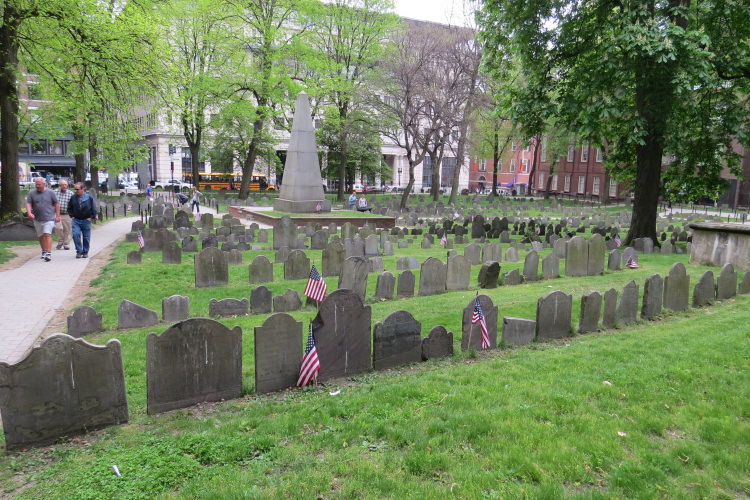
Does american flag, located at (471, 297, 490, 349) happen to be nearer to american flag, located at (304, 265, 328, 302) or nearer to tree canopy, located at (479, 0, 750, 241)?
american flag, located at (304, 265, 328, 302)

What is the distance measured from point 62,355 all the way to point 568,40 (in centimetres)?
1461

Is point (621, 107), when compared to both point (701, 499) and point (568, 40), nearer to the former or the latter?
point (568, 40)

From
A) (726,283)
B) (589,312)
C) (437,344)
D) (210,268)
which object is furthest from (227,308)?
(726,283)

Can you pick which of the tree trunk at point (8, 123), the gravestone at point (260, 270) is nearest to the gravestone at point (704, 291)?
the gravestone at point (260, 270)

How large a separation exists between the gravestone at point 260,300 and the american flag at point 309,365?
3.09 m

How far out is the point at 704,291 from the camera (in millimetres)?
8852

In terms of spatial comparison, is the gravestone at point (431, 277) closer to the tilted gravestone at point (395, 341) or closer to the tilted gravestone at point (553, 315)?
the tilted gravestone at point (553, 315)

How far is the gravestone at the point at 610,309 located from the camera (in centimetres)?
A: 755

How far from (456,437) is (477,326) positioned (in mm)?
2609

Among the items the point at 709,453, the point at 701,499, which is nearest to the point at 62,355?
the point at 701,499

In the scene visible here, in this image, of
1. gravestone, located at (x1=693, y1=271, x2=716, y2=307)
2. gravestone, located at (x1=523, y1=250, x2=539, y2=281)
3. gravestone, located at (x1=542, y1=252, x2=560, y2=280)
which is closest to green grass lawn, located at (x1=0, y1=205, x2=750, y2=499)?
gravestone, located at (x1=693, y1=271, x2=716, y2=307)

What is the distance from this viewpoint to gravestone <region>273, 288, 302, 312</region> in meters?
8.35

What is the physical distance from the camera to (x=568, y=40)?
14.0 m

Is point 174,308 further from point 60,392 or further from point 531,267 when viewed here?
point 531,267
